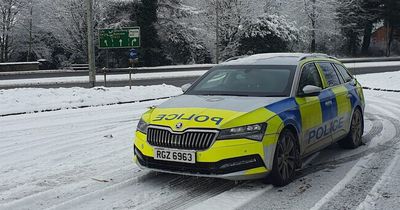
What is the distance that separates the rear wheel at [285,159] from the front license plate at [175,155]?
1.00 meters

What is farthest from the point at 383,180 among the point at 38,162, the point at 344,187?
the point at 38,162

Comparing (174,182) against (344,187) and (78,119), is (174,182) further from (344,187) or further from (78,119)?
(78,119)

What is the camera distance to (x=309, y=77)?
23.1 ft

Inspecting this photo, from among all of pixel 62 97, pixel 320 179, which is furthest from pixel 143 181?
pixel 62 97

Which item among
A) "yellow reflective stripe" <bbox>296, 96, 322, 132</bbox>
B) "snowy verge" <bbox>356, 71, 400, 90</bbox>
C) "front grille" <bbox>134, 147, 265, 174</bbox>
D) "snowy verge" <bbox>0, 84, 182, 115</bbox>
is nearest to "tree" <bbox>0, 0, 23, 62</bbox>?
"snowy verge" <bbox>0, 84, 182, 115</bbox>

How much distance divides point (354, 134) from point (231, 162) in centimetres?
346

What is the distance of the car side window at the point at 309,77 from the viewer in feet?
22.2

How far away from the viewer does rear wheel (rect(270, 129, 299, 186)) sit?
18.8ft

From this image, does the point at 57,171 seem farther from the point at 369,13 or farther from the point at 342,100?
the point at 369,13

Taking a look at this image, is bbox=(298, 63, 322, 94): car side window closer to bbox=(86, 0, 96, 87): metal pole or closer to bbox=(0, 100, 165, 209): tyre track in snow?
bbox=(0, 100, 165, 209): tyre track in snow

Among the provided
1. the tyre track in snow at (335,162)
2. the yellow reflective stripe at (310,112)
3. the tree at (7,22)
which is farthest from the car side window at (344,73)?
the tree at (7,22)

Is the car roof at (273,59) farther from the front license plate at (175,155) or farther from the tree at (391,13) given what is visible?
the tree at (391,13)

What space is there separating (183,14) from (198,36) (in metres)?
2.36

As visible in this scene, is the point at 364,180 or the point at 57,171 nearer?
the point at 364,180
